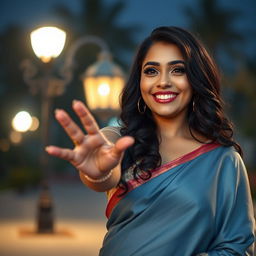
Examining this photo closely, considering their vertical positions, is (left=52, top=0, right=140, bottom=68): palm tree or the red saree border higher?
(left=52, top=0, right=140, bottom=68): palm tree

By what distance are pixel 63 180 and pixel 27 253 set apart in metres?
36.7

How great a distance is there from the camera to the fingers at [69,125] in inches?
100

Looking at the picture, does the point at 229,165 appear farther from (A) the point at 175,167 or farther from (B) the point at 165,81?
(B) the point at 165,81

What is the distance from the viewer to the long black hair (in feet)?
10.2

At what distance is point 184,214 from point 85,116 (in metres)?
0.62

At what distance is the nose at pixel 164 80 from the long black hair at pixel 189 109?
0.08m

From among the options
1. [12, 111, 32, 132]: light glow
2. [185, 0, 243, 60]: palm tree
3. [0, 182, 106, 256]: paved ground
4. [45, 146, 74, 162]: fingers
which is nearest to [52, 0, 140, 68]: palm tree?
[185, 0, 243, 60]: palm tree

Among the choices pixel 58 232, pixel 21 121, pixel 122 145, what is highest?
pixel 21 121

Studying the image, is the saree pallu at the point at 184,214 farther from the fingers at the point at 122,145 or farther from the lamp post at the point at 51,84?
the lamp post at the point at 51,84

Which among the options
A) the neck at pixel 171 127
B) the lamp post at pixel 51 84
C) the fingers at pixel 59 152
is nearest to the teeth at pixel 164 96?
the neck at pixel 171 127

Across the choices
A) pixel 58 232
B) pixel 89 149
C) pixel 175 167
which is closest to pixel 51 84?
pixel 58 232

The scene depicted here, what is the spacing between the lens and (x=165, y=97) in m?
3.14

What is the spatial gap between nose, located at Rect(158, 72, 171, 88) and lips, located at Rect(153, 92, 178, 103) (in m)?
0.03

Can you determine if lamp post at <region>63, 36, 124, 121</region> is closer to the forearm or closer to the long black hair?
the long black hair
